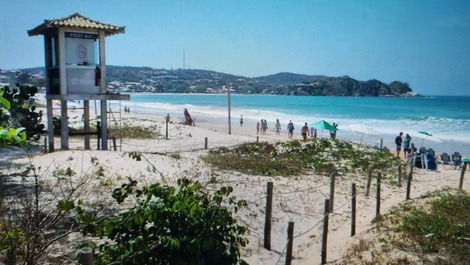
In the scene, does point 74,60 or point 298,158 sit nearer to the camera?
point 74,60

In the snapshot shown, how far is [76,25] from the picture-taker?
1472cm

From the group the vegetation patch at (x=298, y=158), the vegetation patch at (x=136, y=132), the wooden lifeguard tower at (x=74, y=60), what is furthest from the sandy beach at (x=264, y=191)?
the vegetation patch at (x=136, y=132)

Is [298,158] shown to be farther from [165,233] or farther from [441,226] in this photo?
[165,233]

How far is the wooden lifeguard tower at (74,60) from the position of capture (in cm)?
1492

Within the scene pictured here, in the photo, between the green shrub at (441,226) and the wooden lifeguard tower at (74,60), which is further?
the wooden lifeguard tower at (74,60)

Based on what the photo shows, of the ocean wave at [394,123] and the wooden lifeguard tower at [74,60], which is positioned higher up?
the wooden lifeguard tower at [74,60]

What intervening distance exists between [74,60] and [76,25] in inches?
54.8

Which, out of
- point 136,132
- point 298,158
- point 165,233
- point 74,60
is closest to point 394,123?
point 136,132

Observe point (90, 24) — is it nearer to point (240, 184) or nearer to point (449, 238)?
point (240, 184)

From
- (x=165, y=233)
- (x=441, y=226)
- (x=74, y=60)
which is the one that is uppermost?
(x=74, y=60)

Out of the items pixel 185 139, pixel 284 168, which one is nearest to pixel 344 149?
pixel 284 168

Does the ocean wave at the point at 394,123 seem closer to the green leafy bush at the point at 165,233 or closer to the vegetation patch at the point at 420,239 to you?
the vegetation patch at the point at 420,239

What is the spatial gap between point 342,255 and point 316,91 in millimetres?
181248

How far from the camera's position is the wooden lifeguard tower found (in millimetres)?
14922
